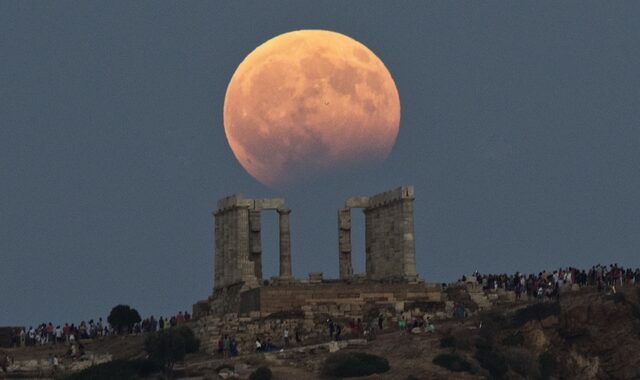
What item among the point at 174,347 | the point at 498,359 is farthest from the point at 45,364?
the point at 498,359

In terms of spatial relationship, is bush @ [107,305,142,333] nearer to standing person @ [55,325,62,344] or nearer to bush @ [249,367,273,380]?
standing person @ [55,325,62,344]

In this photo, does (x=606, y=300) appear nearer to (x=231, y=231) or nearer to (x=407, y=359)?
(x=407, y=359)

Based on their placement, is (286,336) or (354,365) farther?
(286,336)

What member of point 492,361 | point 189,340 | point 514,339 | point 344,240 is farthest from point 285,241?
point 492,361

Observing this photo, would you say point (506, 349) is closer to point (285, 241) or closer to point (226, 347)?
point (226, 347)

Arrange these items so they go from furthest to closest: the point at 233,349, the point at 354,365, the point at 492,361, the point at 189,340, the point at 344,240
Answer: the point at 344,240 → the point at 189,340 → the point at 233,349 → the point at 492,361 → the point at 354,365

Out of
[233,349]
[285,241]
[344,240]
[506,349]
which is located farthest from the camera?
[344,240]
